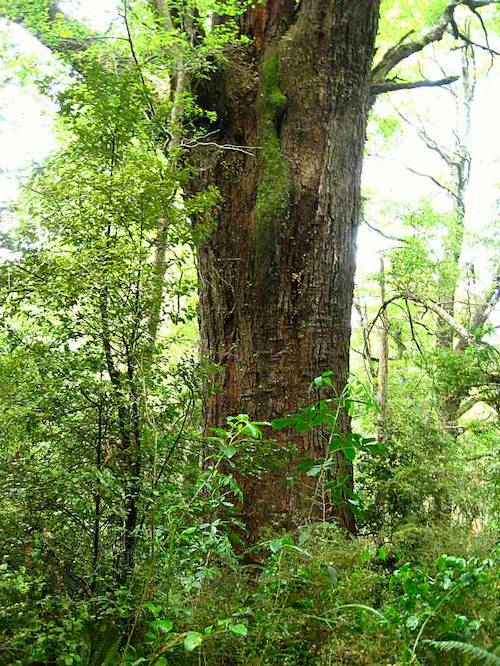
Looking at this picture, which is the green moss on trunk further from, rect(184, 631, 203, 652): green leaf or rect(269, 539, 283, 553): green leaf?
rect(184, 631, 203, 652): green leaf

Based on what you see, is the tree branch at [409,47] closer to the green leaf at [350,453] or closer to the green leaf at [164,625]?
the green leaf at [350,453]

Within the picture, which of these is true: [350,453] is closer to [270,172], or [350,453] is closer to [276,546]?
[276,546]

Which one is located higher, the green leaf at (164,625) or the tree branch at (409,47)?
the tree branch at (409,47)

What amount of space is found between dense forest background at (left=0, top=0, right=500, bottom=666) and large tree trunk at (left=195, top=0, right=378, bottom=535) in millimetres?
17

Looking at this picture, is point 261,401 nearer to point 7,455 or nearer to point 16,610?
point 7,455

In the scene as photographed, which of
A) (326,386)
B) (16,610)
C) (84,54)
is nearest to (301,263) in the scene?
(326,386)

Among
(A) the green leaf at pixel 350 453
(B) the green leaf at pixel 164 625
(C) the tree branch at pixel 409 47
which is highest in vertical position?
(C) the tree branch at pixel 409 47

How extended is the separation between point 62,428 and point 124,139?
141 centimetres

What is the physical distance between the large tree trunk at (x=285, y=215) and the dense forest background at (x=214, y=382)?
2cm

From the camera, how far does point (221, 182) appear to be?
15.8ft

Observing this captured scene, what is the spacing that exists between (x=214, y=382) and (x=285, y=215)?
1.50 metres

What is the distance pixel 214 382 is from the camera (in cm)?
364

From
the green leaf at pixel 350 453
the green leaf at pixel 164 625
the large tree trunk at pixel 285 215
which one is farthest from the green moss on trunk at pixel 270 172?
the green leaf at pixel 164 625

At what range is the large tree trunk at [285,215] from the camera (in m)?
4.31
